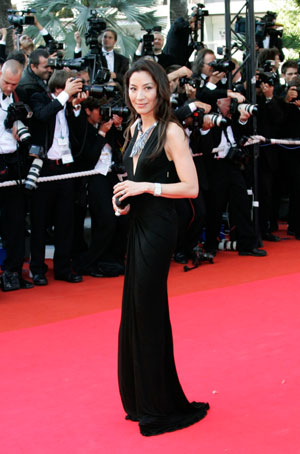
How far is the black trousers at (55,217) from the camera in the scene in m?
6.88

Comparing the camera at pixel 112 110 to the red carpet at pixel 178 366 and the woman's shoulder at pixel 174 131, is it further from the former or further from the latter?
the woman's shoulder at pixel 174 131

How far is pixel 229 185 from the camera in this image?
802 cm

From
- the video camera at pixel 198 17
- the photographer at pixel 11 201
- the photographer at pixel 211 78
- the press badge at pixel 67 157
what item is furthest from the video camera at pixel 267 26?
the photographer at pixel 11 201

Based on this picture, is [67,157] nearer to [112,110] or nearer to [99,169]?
[99,169]

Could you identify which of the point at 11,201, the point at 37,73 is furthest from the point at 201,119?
the point at 11,201

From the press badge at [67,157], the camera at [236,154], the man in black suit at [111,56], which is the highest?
the man in black suit at [111,56]

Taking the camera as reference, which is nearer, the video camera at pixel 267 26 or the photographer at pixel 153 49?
the photographer at pixel 153 49

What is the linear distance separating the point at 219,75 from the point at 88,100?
1527 millimetres

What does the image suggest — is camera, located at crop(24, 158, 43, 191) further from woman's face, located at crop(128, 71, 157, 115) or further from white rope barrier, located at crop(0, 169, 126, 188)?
woman's face, located at crop(128, 71, 157, 115)

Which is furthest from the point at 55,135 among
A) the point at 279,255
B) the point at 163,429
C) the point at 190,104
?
the point at 163,429

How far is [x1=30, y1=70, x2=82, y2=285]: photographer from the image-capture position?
6738 millimetres

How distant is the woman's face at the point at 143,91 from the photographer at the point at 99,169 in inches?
141

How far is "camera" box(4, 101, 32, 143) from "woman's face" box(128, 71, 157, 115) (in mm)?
2974

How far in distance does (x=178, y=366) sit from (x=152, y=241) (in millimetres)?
1233
